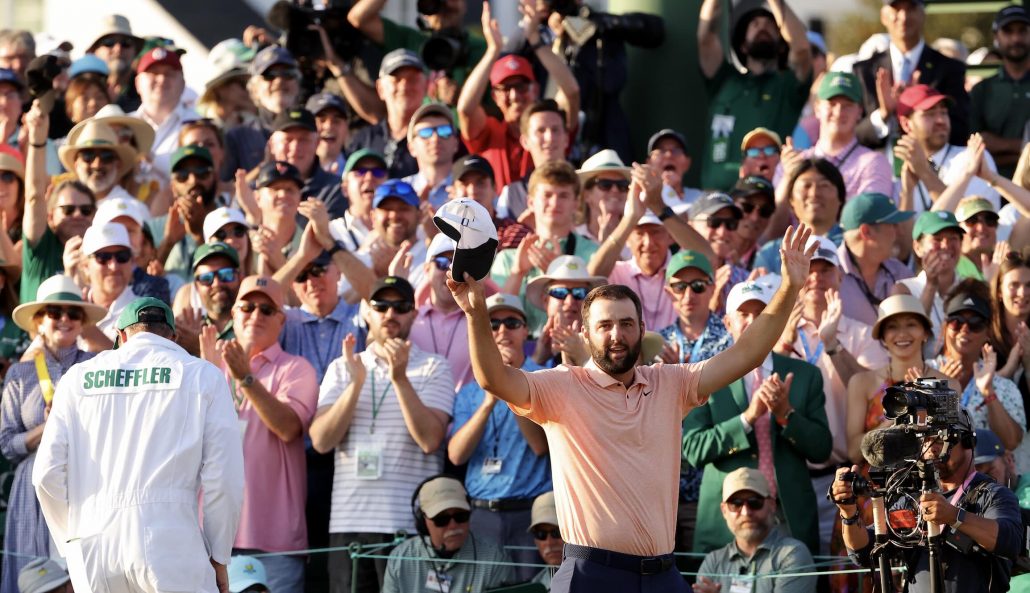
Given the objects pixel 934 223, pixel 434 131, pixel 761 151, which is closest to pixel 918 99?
pixel 761 151

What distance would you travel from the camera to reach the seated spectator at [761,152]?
514 inches

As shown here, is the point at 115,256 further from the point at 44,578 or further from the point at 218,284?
the point at 44,578

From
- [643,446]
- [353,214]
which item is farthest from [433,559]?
[353,214]

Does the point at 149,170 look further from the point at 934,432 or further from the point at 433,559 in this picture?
the point at 934,432

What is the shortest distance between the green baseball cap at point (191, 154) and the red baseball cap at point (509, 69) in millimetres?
2115

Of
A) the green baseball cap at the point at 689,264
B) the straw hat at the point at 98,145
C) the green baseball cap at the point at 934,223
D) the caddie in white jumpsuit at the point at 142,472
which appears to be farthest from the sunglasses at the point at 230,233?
the green baseball cap at the point at 934,223

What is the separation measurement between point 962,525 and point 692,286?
10.2 feet

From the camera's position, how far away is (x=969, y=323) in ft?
35.0

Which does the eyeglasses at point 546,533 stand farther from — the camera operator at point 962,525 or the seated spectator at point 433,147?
the seated spectator at point 433,147

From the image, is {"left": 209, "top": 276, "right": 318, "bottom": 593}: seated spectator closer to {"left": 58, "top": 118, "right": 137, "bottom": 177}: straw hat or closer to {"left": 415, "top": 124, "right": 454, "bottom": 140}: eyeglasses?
{"left": 415, "top": 124, "right": 454, "bottom": 140}: eyeglasses

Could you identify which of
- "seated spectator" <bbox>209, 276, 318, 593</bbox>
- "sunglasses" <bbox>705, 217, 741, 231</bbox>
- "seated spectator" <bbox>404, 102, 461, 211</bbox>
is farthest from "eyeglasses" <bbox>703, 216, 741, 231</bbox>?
"seated spectator" <bbox>209, 276, 318, 593</bbox>

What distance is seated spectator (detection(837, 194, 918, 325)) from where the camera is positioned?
1155 centimetres

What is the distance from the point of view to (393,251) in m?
12.0

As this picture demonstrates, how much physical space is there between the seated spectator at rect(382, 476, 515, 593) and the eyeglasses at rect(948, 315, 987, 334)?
296 centimetres
